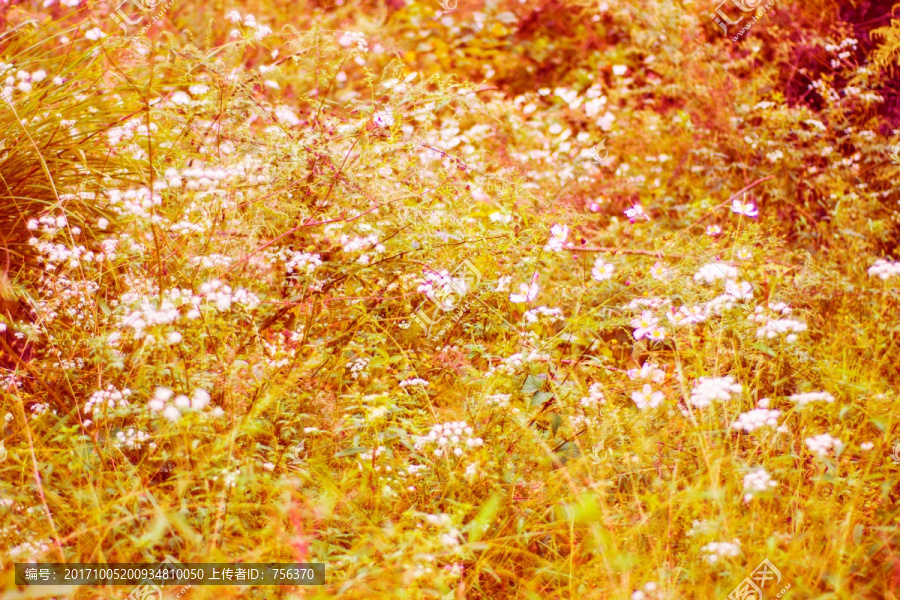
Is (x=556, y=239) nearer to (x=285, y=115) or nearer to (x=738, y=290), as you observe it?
(x=738, y=290)

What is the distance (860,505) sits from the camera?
5.84ft

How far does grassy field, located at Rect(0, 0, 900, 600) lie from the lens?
1567 millimetres

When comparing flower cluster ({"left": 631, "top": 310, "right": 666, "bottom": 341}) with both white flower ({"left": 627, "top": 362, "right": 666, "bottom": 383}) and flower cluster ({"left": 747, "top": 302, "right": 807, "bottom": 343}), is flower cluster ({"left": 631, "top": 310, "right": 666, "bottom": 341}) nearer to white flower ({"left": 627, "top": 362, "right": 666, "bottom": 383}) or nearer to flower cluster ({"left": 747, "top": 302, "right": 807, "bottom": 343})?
white flower ({"left": 627, "top": 362, "right": 666, "bottom": 383})

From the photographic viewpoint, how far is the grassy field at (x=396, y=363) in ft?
5.14

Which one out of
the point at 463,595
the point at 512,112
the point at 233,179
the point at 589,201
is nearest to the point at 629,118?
the point at 512,112

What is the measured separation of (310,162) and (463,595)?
143cm
